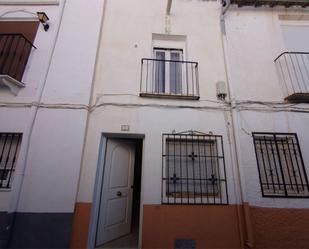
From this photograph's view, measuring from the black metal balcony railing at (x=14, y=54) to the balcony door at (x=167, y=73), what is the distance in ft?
9.17

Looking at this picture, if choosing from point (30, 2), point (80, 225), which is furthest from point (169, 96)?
point (30, 2)

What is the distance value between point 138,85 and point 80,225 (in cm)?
285

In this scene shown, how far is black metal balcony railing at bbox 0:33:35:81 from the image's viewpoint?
391 centimetres

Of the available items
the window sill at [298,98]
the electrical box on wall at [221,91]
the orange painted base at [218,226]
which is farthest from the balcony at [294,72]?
the orange painted base at [218,226]

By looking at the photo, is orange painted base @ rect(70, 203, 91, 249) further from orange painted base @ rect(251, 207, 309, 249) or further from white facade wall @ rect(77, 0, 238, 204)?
orange painted base @ rect(251, 207, 309, 249)

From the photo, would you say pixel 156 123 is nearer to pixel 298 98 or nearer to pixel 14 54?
pixel 298 98

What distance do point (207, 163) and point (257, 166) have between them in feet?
3.08

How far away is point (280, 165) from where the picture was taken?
3.63 meters

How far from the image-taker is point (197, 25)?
4.62m

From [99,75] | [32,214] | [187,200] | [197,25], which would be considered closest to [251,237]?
[187,200]

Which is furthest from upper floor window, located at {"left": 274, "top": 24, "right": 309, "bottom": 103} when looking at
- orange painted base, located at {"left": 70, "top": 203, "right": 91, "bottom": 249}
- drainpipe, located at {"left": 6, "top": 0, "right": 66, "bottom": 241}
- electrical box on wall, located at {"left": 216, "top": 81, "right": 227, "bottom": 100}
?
drainpipe, located at {"left": 6, "top": 0, "right": 66, "bottom": 241}

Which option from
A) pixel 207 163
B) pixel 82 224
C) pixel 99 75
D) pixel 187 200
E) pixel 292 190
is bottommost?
pixel 82 224

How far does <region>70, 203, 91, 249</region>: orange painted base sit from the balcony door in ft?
8.84

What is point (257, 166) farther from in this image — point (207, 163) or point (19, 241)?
point (19, 241)
